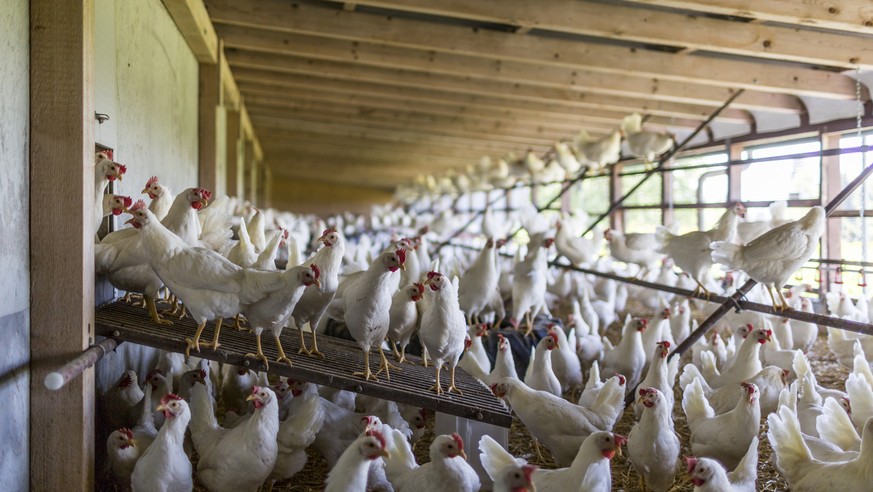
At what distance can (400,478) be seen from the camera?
252 cm

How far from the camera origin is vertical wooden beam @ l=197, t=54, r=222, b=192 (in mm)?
5848

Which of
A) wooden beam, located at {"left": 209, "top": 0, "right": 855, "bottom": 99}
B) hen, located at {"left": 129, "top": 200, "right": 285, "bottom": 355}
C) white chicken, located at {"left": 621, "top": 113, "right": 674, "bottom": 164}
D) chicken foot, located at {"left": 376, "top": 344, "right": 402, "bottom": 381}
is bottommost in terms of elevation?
chicken foot, located at {"left": 376, "top": 344, "right": 402, "bottom": 381}

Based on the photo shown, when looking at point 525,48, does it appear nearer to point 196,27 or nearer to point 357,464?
point 196,27

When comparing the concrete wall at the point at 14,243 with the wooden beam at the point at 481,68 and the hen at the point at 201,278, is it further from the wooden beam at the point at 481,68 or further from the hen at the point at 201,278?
the wooden beam at the point at 481,68

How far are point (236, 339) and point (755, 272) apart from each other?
2.72m

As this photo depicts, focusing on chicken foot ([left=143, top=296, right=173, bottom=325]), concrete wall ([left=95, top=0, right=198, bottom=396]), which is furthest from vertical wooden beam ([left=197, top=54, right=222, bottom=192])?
chicken foot ([left=143, top=296, right=173, bottom=325])

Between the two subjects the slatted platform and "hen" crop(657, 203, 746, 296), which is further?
"hen" crop(657, 203, 746, 296)

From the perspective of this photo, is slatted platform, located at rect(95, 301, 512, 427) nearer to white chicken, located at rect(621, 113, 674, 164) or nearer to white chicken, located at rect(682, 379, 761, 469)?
white chicken, located at rect(682, 379, 761, 469)

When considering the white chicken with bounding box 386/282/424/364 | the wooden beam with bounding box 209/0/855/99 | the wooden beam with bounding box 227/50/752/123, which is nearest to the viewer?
the white chicken with bounding box 386/282/424/364

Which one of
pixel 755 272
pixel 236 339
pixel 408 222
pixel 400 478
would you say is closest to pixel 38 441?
pixel 236 339

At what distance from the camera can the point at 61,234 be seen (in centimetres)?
220

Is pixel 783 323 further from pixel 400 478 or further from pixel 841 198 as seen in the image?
pixel 400 478

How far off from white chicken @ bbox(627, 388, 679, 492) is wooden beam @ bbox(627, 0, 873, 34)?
A: 7.29ft

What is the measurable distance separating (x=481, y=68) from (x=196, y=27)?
239cm
